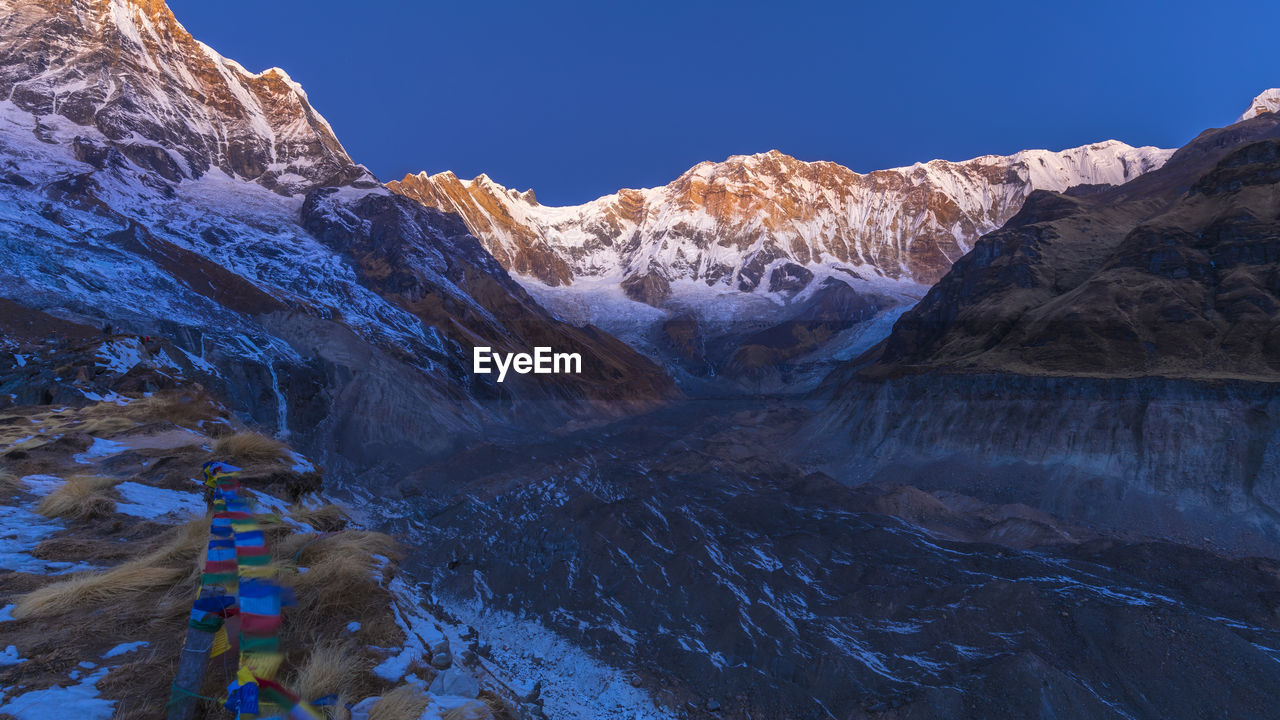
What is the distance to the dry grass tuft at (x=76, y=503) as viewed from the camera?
778 centimetres

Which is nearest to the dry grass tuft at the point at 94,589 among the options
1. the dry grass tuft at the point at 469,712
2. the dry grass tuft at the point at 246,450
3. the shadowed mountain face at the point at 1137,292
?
the dry grass tuft at the point at 469,712

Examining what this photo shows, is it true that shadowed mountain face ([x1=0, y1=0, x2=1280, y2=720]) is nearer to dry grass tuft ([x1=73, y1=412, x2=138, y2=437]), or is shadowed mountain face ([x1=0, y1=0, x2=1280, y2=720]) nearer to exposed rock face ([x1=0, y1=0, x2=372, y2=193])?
exposed rock face ([x1=0, y1=0, x2=372, y2=193])

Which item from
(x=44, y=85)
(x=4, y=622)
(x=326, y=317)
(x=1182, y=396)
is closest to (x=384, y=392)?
(x=326, y=317)

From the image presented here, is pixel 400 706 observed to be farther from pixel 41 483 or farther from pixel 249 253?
pixel 249 253

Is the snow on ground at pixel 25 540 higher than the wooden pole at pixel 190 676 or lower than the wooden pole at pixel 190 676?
lower

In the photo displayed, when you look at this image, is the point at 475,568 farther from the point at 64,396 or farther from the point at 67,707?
the point at 67,707

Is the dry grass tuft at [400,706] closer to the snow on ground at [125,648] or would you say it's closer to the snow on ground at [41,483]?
the snow on ground at [125,648]

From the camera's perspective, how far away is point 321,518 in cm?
929

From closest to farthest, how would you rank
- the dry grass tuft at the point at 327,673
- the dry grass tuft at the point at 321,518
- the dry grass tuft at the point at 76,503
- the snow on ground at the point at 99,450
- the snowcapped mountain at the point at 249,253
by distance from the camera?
the dry grass tuft at the point at 327,673 < the dry grass tuft at the point at 76,503 < the dry grass tuft at the point at 321,518 < the snow on ground at the point at 99,450 < the snowcapped mountain at the point at 249,253

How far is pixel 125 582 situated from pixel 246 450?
21.2 feet

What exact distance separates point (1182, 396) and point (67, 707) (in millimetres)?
53600

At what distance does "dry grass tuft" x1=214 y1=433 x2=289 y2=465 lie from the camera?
11078 mm

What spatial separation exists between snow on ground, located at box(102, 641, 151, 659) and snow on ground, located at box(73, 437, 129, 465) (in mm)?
8472

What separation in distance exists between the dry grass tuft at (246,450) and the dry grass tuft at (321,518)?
84.8 inches
